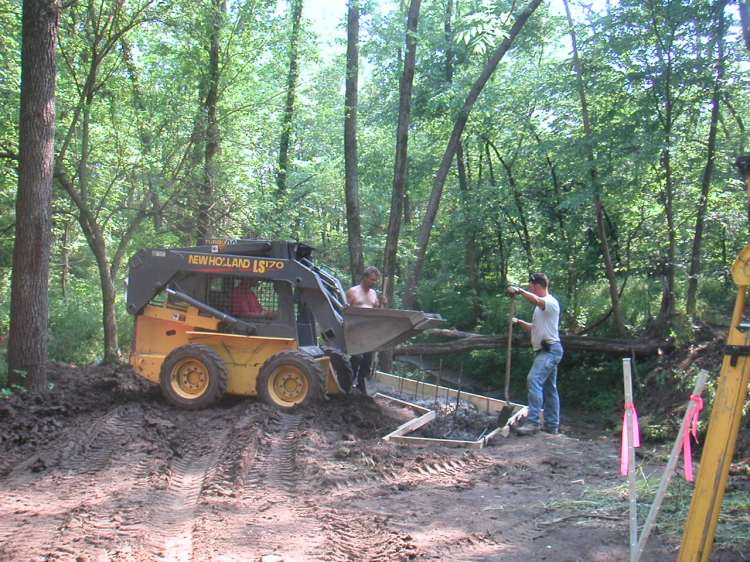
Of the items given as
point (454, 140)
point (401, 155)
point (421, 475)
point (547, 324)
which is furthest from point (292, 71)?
point (421, 475)

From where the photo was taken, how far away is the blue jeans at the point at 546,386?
8.71 meters

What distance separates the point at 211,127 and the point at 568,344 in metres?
8.61

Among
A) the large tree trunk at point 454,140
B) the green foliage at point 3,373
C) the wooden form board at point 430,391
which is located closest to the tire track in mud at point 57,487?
the green foliage at point 3,373

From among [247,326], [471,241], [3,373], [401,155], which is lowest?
[3,373]

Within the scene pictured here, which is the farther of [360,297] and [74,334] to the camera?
[74,334]

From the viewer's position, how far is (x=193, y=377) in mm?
9438

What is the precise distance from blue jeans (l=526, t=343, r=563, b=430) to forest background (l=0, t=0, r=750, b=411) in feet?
10.8

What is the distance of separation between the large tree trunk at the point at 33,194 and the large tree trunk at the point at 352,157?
6506mm

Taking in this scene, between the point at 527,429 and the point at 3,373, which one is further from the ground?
the point at 3,373

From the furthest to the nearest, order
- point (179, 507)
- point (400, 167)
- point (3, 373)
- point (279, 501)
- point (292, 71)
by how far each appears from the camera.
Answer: point (292, 71) < point (400, 167) < point (3, 373) < point (279, 501) < point (179, 507)

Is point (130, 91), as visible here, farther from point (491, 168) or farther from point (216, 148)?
point (491, 168)

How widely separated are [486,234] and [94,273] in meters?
14.2

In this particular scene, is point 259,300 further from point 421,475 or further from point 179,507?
point 179,507

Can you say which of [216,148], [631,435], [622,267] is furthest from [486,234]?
[631,435]
